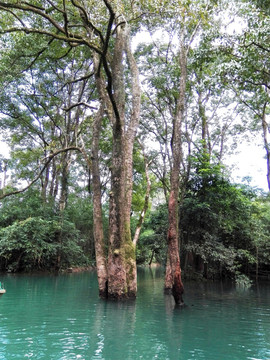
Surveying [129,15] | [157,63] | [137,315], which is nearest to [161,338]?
[137,315]

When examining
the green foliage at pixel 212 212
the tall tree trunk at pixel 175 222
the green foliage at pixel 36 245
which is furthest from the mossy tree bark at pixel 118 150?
the green foliage at pixel 36 245

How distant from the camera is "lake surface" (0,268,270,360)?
16.5ft

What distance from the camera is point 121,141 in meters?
10.8

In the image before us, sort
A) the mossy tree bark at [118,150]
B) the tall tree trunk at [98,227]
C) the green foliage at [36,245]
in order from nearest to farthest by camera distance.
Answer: the mossy tree bark at [118,150] → the tall tree trunk at [98,227] → the green foliage at [36,245]

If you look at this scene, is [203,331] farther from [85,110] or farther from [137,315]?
[85,110]

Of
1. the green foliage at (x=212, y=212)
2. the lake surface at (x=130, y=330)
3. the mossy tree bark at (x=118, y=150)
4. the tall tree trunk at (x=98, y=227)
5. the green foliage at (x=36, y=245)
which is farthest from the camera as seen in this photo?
the green foliage at (x=36, y=245)

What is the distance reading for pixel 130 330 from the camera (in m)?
6.51

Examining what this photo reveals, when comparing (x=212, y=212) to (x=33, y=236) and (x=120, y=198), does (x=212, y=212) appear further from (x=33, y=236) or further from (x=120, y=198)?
(x=33, y=236)

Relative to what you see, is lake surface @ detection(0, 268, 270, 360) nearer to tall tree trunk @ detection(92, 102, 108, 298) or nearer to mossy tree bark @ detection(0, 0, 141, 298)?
tall tree trunk @ detection(92, 102, 108, 298)

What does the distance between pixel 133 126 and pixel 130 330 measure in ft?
24.2

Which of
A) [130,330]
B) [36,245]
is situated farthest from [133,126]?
[36,245]

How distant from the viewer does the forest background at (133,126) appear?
31.2ft

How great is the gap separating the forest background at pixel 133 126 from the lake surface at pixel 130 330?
1.16 metres

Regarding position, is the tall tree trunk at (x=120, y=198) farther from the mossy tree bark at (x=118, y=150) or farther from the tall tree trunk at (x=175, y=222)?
the tall tree trunk at (x=175, y=222)
